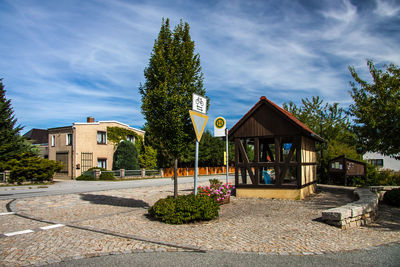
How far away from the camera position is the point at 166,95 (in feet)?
30.6

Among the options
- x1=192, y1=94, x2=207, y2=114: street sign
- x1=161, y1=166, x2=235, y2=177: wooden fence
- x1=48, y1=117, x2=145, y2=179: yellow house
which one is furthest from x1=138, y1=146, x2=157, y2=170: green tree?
x1=192, y1=94, x2=207, y2=114: street sign

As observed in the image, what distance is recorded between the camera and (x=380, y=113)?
36.3ft

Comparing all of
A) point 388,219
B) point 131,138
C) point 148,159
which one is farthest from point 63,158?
point 388,219

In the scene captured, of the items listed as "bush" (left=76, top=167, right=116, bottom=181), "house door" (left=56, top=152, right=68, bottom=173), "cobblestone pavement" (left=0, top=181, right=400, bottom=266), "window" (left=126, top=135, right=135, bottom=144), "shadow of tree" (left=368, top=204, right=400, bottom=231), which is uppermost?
"window" (left=126, top=135, right=135, bottom=144)

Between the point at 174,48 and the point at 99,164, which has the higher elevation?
the point at 174,48

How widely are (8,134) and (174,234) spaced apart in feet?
84.0

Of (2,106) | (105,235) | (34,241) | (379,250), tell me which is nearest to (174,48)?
(105,235)

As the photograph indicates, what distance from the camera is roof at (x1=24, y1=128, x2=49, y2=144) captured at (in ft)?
162

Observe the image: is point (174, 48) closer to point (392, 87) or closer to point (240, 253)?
point (240, 253)

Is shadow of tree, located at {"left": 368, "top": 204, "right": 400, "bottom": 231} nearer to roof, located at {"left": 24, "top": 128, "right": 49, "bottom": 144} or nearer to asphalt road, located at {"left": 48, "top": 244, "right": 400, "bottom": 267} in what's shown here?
asphalt road, located at {"left": 48, "top": 244, "right": 400, "bottom": 267}

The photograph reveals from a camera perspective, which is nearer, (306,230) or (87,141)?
(306,230)

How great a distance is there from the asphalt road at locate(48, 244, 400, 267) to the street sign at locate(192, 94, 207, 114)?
4525mm

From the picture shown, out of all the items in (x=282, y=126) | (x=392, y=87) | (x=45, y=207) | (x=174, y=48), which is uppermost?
(x=174, y=48)

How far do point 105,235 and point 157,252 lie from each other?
1763mm
